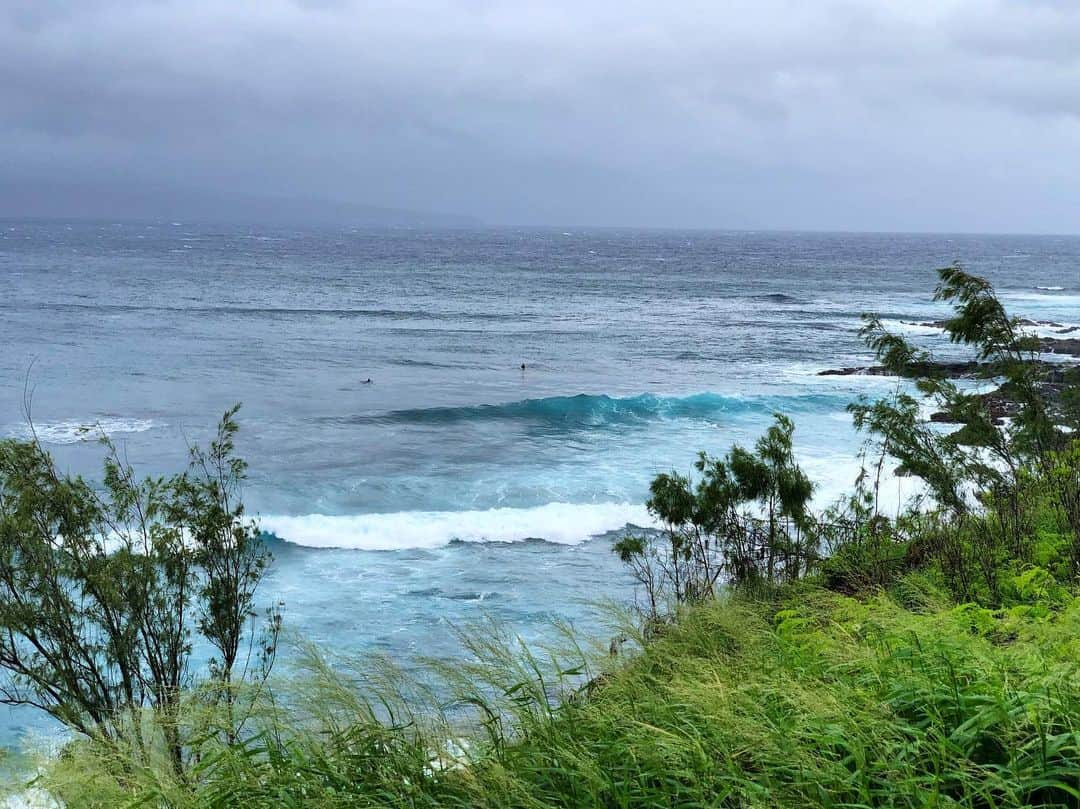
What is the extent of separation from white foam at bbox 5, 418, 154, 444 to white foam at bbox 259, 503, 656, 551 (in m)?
12.8

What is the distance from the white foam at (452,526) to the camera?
25531 millimetres

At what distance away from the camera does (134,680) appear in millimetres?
11422

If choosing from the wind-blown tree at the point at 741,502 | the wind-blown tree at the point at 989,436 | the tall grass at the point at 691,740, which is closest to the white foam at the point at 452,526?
the wind-blown tree at the point at 741,502

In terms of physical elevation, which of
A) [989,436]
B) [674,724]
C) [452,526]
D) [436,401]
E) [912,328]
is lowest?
[452,526]

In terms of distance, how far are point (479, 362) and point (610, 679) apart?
4723cm

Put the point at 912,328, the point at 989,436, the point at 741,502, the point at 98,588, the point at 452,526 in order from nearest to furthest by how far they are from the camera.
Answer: the point at 98,588 < the point at 989,436 < the point at 741,502 < the point at 452,526 < the point at 912,328

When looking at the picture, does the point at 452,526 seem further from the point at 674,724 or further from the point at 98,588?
the point at 674,724

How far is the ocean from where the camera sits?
75.4 feet

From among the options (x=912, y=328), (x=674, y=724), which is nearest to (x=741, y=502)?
(x=674, y=724)

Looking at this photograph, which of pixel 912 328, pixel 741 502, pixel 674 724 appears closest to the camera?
pixel 674 724

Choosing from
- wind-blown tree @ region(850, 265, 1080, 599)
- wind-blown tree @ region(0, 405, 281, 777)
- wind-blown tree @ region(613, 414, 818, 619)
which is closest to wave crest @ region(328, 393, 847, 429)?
wind-blown tree @ region(613, 414, 818, 619)

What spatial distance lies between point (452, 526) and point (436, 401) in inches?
666

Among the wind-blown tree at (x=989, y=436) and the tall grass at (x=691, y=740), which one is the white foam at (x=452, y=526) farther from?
the tall grass at (x=691, y=740)

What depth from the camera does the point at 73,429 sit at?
3747 centimetres
